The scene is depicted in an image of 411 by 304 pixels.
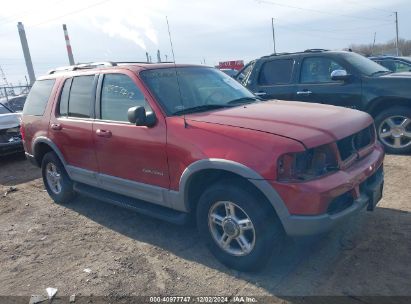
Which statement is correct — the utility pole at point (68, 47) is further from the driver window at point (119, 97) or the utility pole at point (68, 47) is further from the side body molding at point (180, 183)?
the driver window at point (119, 97)

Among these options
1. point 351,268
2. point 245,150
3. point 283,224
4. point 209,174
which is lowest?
point 351,268

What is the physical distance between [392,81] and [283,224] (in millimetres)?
4510

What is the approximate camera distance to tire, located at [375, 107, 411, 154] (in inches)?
247

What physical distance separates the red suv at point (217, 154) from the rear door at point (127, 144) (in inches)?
0.5

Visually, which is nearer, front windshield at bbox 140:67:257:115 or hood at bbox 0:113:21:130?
front windshield at bbox 140:67:257:115

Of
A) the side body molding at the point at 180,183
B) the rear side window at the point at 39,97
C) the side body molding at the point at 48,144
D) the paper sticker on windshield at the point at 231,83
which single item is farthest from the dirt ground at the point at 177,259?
the paper sticker on windshield at the point at 231,83

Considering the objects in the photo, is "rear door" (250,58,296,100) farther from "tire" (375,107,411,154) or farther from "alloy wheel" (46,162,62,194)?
"alloy wheel" (46,162,62,194)

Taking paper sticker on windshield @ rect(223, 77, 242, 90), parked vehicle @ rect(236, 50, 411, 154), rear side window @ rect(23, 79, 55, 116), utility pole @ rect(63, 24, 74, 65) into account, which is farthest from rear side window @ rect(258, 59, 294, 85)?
utility pole @ rect(63, 24, 74, 65)

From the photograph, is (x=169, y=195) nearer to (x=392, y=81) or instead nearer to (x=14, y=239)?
(x=14, y=239)

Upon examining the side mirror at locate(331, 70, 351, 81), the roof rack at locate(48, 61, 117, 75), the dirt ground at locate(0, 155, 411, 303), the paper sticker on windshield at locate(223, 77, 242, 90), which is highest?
the roof rack at locate(48, 61, 117, 75)

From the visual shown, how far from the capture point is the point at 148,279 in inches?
134

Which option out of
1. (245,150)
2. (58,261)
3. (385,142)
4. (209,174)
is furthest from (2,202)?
(385,142)

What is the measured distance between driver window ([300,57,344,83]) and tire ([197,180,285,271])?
4480mm

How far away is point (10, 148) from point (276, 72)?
6.30 metres
